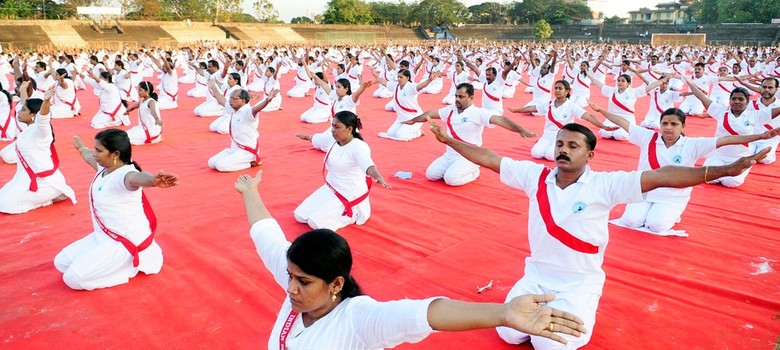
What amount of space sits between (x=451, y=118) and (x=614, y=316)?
11.9ft

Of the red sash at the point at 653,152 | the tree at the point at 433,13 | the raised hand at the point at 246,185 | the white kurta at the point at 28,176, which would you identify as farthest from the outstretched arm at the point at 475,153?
the tree at the point at 433,13

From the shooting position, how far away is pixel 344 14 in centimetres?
5453

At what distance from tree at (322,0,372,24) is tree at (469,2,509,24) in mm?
18567

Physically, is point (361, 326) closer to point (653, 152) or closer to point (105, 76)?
point (653, 152)

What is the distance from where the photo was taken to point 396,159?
7922 millimetres

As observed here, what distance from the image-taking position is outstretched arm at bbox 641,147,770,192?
2.34 m

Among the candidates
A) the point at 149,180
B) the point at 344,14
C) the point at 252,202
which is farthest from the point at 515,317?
the point at 344,14

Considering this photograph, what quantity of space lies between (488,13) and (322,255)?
72163 mm

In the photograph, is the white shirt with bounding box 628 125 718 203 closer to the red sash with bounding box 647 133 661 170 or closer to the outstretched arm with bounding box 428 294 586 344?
the red sash with bounding box 647 133 661 170

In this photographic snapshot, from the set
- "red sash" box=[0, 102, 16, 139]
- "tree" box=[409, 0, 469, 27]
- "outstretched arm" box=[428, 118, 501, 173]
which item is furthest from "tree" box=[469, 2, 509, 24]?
"outstretched arm" box=[428, 118, 501, 173]

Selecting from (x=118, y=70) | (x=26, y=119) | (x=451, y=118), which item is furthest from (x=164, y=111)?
(x=451, y=118)

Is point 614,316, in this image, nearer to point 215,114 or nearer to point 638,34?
point 215,114

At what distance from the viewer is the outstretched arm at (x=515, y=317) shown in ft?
4.91

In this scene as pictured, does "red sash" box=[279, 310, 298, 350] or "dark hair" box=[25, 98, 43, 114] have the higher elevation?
"dark hair" box=[25, 98, 43, 114]
